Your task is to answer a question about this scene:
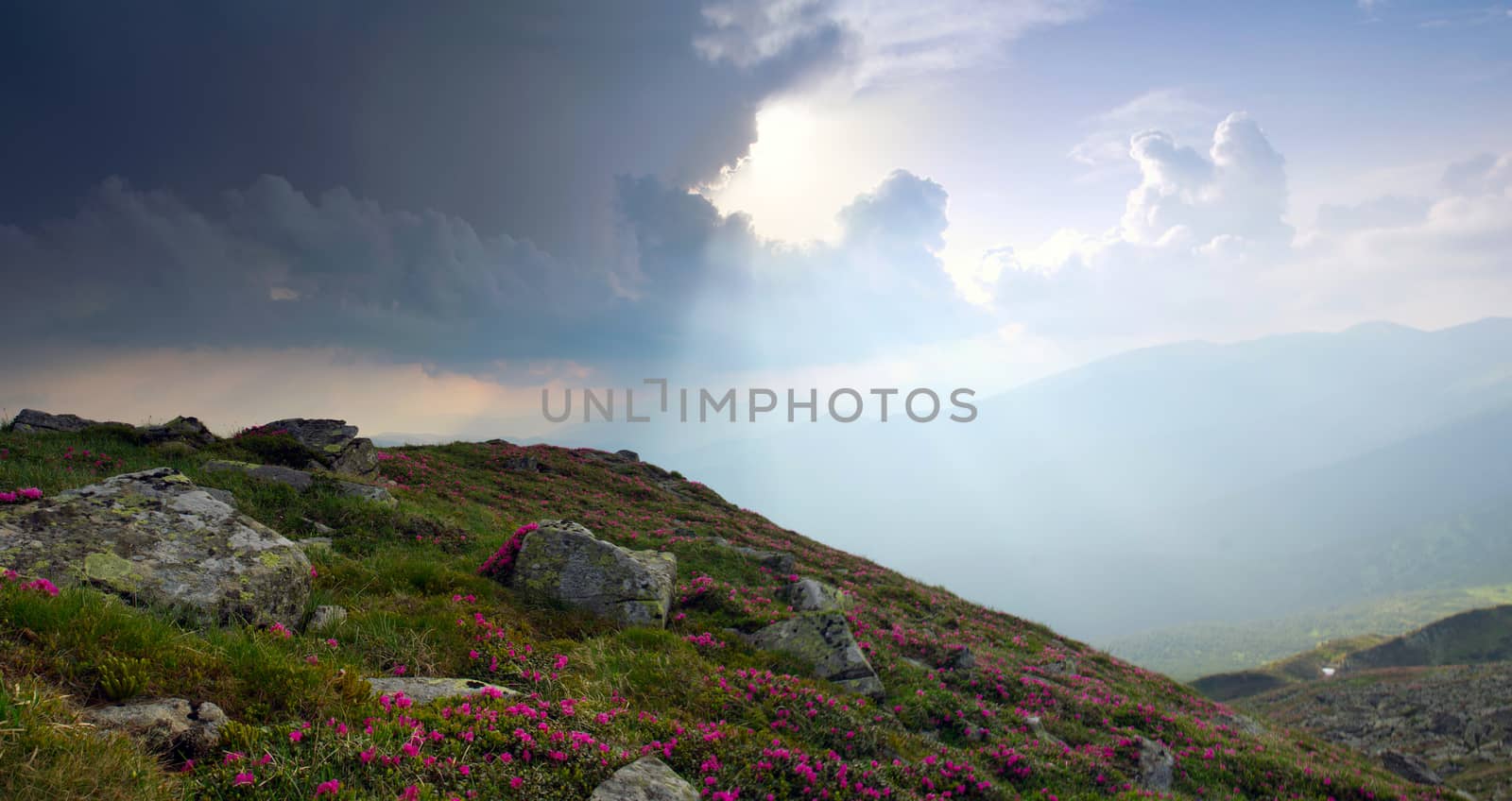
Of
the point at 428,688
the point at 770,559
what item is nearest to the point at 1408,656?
the point at 770,559

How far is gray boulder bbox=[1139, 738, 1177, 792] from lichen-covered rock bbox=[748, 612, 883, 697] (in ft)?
21.5

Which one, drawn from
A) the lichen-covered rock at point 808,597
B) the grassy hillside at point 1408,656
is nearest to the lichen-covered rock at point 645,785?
the lichen-covered rock at point 808,597

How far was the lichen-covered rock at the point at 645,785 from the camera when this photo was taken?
629 cm

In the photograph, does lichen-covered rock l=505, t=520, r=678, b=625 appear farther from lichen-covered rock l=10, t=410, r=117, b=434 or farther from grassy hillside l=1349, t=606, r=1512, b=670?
grassy hillside l=1349, t=606, r=1512, b=670

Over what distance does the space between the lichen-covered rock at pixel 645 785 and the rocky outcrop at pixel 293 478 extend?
1498cm

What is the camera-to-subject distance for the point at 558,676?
9031 millimetres

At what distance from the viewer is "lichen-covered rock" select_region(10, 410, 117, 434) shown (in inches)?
972

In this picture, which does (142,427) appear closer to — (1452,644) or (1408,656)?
(1408,656)

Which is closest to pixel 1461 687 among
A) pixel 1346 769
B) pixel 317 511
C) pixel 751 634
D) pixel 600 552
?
pixel 1346 769

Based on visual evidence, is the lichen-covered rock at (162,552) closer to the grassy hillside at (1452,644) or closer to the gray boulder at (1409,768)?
the gray boulder at (1409,768)

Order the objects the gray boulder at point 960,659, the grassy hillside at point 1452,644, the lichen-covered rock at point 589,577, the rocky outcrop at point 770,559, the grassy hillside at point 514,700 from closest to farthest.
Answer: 1. the grassy hillside at point 514,700
2. the lichen-covered rock at point 589,577
3. the gray boulder at point 960,659
4. the rocky outcrop at point 770,559
5. the grassy hillside at point 1452,644

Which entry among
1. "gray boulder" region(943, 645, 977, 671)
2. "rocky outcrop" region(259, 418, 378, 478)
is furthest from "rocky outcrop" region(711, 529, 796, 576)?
"rocky outcrop" region(259, 418, 378, 478)

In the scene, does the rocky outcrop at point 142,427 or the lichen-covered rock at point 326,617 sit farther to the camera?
the rocky outcrop at point 142,427

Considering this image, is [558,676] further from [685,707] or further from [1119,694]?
[1119,694]
